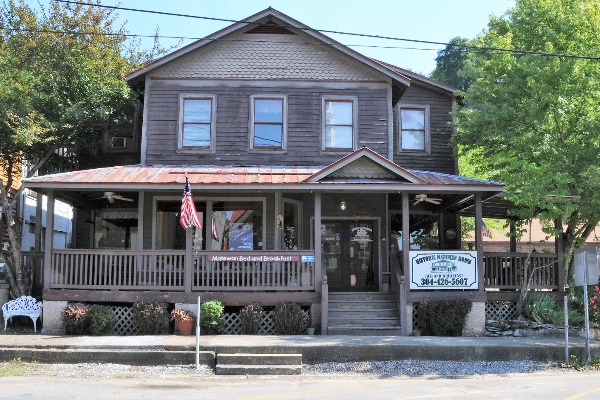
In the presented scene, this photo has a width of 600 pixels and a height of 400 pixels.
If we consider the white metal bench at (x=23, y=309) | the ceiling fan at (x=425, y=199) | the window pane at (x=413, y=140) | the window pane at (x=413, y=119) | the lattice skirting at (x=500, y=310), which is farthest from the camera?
the window pane at (x=413, y=119)

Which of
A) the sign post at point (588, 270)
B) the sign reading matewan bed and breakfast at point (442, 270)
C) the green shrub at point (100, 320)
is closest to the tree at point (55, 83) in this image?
the green shrub at point (100, 320)

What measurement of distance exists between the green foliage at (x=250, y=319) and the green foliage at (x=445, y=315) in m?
4.05

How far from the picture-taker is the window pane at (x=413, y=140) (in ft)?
66.8

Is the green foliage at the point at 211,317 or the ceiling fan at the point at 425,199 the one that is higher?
the ceiling fan at the point at 425,199

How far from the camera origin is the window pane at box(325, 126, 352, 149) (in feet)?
61.1

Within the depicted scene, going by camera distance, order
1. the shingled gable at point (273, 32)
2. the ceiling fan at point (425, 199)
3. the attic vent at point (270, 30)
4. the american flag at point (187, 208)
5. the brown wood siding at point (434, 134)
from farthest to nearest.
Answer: the brown wood siding at point (434, 134)
the attic vent at point (270, 30)
the shingled gable at point (273, 32)
the ceiling fan at point (425, 199)
the american flag at point (187, 208)

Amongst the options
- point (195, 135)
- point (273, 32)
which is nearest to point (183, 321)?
point (195, 135)

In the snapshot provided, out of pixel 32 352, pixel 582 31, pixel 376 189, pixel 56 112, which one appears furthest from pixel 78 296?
pixel 582 31

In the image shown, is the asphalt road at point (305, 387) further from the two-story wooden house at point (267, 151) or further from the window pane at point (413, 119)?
the window pane at point (413, 119)

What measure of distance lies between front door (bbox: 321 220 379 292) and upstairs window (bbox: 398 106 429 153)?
10.0 ft

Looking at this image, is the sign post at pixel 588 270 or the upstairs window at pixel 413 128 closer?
the sign post at pixel 588 270

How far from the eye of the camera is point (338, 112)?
61.4 ft

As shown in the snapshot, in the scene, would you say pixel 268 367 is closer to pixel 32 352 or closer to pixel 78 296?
pixel 32 352

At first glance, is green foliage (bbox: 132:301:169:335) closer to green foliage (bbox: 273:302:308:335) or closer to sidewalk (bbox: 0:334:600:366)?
sidewalk (bbox: 0:334:600:366)
